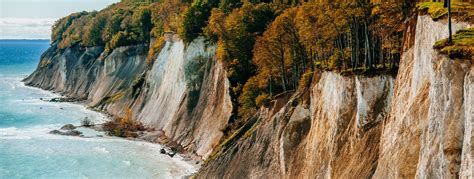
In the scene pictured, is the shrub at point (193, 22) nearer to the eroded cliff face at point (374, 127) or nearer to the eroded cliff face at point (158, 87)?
the eroded cliff face at point (158, 87)

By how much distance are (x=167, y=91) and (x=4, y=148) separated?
22.1 meters

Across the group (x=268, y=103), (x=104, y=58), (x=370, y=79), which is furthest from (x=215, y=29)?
(x=104, y=58)

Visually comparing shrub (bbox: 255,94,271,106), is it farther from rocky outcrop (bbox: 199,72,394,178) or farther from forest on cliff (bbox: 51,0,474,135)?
rocky outcrop (bbox: 199,72,394,178)

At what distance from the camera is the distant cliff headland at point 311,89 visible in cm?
2552

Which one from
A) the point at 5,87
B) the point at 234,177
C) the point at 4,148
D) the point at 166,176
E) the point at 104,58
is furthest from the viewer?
the point at 5,87

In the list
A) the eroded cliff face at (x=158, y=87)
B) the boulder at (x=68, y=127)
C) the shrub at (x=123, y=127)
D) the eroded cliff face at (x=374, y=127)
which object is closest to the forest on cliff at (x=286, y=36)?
the eroded cliff face at (x=374, y=127)

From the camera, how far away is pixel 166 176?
191 feet

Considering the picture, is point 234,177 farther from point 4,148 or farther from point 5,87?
point 5,87

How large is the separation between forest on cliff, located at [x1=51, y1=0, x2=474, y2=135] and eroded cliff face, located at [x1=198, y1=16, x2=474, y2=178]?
146 cm

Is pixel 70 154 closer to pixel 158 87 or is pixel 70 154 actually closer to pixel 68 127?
pixel 68 127

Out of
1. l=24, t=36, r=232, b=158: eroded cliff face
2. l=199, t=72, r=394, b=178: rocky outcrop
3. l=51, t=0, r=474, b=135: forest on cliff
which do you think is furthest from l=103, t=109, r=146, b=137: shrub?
l=199, t=72, r=394, b=178: rocky outcrop

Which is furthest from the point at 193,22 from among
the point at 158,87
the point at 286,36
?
the point at 286,36

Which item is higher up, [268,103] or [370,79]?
[370,79]

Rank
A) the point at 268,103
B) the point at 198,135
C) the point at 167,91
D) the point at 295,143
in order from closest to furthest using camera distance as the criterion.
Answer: the point at 295,143, the point at 268,103, the point at 198,135, the point at 167,91
